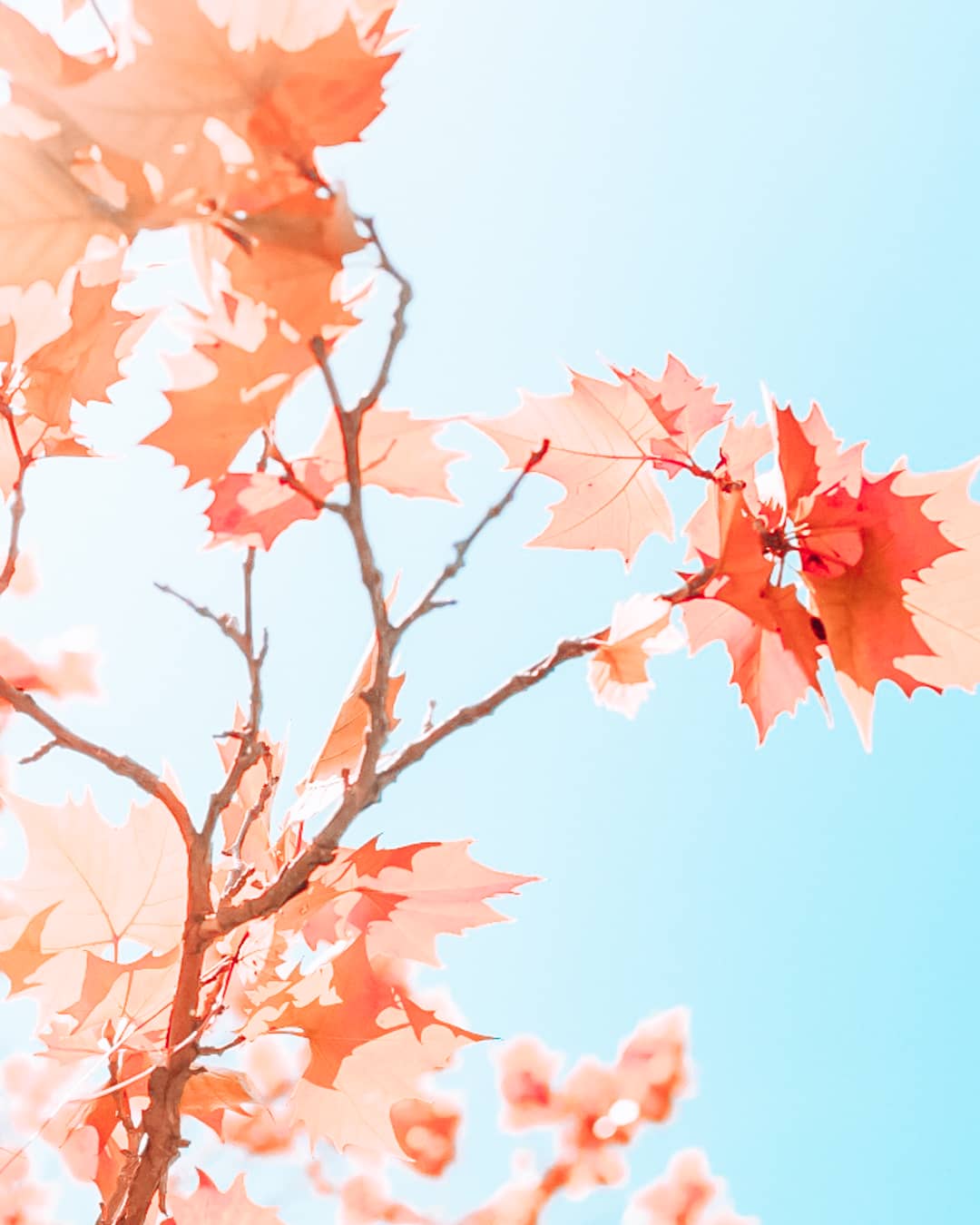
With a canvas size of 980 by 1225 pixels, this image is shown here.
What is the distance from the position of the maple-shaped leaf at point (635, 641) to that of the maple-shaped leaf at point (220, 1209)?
421mm

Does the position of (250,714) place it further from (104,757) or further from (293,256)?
(293,256)

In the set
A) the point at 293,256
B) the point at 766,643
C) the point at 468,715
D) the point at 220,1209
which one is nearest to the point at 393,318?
the point at 293,256

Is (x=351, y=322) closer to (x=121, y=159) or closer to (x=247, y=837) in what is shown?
(x=121, y=159)

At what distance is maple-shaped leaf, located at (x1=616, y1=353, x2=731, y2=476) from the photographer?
665 millimetres

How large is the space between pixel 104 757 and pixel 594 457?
36 centimetres

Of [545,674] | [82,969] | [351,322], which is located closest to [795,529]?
[545,674]

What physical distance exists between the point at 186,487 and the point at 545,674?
0.65ft

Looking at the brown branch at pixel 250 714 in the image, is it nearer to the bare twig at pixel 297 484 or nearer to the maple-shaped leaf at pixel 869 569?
the bare twig at pixel 297 484

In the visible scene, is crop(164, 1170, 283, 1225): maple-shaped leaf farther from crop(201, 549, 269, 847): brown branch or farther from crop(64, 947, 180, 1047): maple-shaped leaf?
crop(201, 549, 269, 847): brown branch

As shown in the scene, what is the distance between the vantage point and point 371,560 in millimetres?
443

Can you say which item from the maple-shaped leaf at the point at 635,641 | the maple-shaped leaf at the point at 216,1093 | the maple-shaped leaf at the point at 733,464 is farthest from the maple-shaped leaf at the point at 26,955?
the maple-shaped leaf at the point at 733,464

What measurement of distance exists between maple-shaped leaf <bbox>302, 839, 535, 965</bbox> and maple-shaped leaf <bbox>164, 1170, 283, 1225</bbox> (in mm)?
241

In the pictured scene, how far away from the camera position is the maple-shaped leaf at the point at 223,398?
424 millimetres

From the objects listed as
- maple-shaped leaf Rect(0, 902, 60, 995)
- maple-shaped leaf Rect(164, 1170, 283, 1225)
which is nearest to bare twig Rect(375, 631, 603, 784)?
maple-shaped leaf Rect(0, 902, 60, 995)
